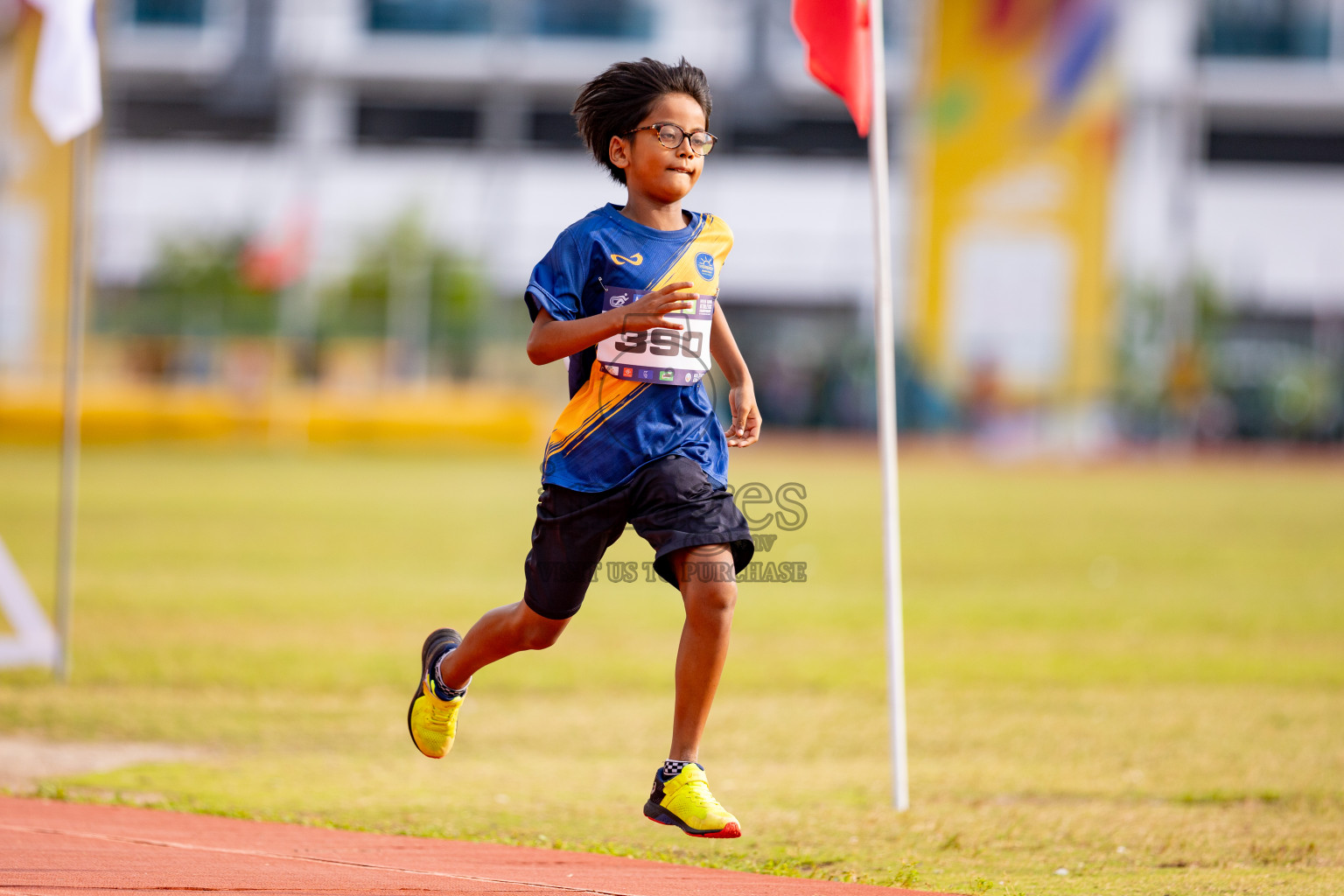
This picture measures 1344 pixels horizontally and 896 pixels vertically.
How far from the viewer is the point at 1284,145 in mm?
46375

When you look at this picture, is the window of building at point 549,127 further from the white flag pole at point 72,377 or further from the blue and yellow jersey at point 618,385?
the blue and yellow jersey at point 618,385

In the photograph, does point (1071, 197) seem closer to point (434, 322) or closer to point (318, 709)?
point (434, 322)

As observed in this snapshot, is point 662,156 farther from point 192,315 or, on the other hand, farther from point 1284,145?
point 1284,145

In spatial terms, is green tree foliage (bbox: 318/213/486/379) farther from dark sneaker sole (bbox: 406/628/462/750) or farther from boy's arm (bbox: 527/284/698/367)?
boy's arm (bbox: 527/284/698/367)

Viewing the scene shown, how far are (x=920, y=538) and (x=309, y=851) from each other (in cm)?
1160

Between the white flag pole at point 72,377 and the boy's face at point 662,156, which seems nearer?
the boy's face at point 662,156

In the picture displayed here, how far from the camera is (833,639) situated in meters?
9.38

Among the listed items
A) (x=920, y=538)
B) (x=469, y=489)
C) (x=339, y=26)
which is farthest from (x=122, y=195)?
(x=920, y=538)

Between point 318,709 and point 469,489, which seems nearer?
point 318,709

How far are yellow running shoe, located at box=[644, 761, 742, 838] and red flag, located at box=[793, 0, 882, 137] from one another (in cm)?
258

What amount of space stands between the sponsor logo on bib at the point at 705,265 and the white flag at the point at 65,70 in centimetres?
422

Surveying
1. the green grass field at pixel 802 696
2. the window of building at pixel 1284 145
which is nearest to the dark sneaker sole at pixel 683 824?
the green grass field at pixel 802 696

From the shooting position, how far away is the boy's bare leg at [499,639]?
413 cm

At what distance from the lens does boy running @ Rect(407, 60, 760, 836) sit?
12.8ft
